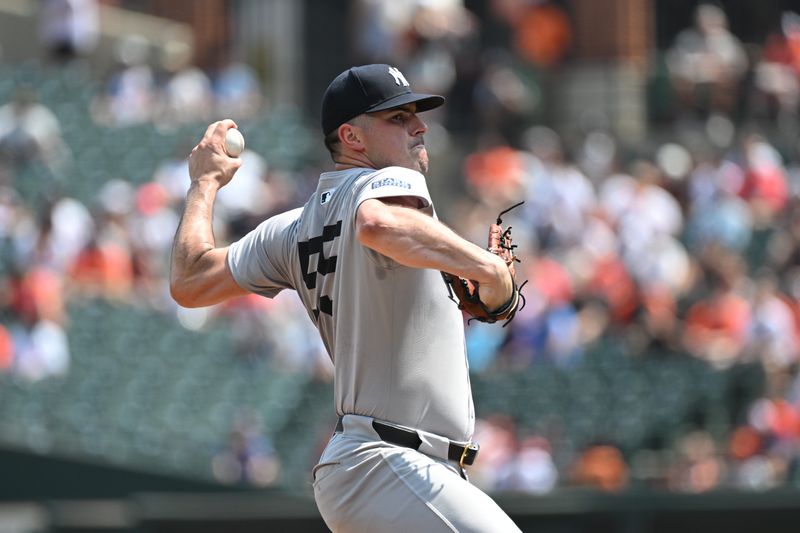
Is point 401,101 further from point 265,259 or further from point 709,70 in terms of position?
point 709,70

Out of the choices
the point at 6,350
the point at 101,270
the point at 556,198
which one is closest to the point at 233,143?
the point at 6,350

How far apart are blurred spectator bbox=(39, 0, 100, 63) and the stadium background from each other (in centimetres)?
6

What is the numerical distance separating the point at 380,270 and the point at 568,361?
885cm

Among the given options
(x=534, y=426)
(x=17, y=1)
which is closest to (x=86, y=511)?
(x=534, y=426)

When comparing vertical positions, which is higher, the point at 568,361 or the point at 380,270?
the point at 380,270

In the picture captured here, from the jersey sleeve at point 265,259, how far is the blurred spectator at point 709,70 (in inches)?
512

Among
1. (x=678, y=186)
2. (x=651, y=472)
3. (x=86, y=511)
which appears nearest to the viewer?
(x=86, y=511)

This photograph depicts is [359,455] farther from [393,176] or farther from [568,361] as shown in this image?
[568,361]

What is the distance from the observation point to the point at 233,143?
15.5 ft

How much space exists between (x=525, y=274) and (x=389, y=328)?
936 cm

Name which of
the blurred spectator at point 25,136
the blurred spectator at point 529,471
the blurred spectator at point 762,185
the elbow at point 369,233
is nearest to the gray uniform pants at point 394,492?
the elbow at point 369,233

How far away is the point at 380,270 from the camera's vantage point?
13.7 feet

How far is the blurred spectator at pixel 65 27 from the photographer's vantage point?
64.1 ft

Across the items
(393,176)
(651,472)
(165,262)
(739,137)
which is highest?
(393,176)
